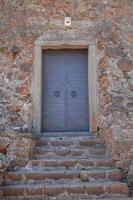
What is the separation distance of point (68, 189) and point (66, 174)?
363 mm

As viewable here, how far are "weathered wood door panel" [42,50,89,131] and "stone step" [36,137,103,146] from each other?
0.75 metres

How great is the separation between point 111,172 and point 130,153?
0.47 metres

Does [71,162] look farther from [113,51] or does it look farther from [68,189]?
[113,51]

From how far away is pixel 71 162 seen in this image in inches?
196

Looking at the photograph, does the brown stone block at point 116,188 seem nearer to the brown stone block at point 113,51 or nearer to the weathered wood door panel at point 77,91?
the weathered wood door panel at point 77,91

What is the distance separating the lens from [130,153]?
4996 mm

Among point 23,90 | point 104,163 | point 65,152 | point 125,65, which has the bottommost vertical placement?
point 104,163

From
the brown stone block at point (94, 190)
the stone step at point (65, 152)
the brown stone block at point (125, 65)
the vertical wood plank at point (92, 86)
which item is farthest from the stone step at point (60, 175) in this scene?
the brown stone block at point (125, 65)

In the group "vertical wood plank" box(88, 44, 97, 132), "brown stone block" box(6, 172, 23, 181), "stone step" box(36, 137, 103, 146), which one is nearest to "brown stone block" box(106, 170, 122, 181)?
"stone step" box(36, 137, 103, 146)

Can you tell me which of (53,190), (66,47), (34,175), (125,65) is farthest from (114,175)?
(66,47)

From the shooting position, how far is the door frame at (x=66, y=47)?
21.0 ft

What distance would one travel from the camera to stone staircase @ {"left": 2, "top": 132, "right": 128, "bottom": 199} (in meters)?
4.28

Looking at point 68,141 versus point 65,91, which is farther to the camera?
point 65,91

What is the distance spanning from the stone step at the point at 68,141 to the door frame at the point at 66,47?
0.54 m
